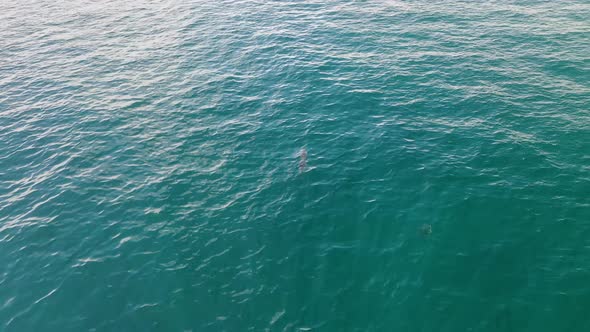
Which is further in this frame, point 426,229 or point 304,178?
point 304,178

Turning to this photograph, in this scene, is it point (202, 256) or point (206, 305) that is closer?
point (206, 305)

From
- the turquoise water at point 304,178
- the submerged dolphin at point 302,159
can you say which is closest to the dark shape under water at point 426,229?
the turquoise water at point 304,178

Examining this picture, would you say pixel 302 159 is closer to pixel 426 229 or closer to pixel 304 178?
pixel 304 178

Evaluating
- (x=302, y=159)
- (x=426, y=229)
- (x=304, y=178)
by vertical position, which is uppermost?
(x=302, y=159)

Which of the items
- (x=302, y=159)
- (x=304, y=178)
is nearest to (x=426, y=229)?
(x=304, y=178)

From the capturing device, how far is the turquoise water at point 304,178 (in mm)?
31531

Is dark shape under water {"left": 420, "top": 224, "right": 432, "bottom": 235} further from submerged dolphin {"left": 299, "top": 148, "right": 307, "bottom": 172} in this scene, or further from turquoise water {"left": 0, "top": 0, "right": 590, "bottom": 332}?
submerged dolphin {"left": 299, "top": 148, "right": 307, "bottom": 172}

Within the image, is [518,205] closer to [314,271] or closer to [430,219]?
[430,219]

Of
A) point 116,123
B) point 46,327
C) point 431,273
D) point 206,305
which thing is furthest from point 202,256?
point 116,123

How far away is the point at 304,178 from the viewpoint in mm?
42594

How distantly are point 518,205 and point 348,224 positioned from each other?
15.1 meters

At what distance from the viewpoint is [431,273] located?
3309 cm

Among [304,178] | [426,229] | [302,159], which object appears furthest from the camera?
[302,159]

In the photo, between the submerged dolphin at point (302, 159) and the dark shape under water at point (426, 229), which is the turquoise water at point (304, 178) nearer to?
the dark shape under water at point (426, 229)
